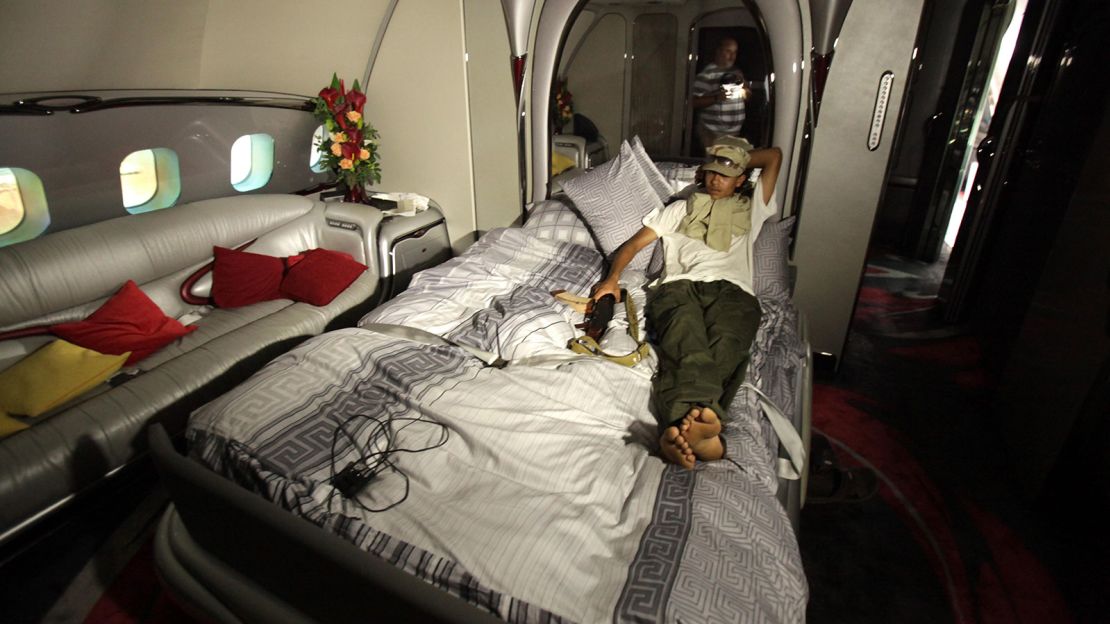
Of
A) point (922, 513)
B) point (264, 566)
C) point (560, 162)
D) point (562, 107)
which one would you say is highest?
point (562, 107)

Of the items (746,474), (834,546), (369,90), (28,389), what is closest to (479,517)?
(746,474)

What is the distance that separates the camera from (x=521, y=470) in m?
1.35

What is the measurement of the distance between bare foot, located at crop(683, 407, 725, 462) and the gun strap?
1.45 ft

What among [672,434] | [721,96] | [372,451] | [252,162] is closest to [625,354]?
[672,434]

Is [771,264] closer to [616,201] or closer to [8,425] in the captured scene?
[616,201]

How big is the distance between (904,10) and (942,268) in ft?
9.34

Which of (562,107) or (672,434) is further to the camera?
(562,107)

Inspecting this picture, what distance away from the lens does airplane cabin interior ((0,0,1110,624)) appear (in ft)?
4.29

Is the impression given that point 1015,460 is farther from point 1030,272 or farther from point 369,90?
point 369,90

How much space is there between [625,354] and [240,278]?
84.5 inches

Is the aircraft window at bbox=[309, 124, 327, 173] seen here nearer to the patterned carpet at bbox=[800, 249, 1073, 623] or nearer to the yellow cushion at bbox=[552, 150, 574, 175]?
the yellow cushion at bbox=[552, 150, 574, 175]

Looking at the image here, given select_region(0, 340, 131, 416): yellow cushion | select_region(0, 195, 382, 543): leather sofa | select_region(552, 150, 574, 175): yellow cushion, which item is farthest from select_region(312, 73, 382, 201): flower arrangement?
select_region(0, 340, 131, 416): yellow cushion

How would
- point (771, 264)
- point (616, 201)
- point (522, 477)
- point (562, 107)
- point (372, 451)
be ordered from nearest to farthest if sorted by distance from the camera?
A: point (522, 477) < point (372, 451) < point (771, 264) < point (616, 201) < point (562, 107)

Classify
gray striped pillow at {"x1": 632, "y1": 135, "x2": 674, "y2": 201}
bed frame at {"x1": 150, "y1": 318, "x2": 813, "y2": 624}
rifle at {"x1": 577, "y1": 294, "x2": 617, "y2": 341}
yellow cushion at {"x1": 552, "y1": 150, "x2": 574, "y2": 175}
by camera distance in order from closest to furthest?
bed frame at {"x1": 150, "y1": 318, "x2": 813, "y2": 624} → rifle at {"x1": 577, "y1": 294, "x2": 617, "y2": 341} → gray striped pillow at {"x1": 632, "y1": 135, "x2": 674, "y2": 201} → yellow cushion at {"x1": 552, "y1": 150, "x2": 574, "y2": 175}
